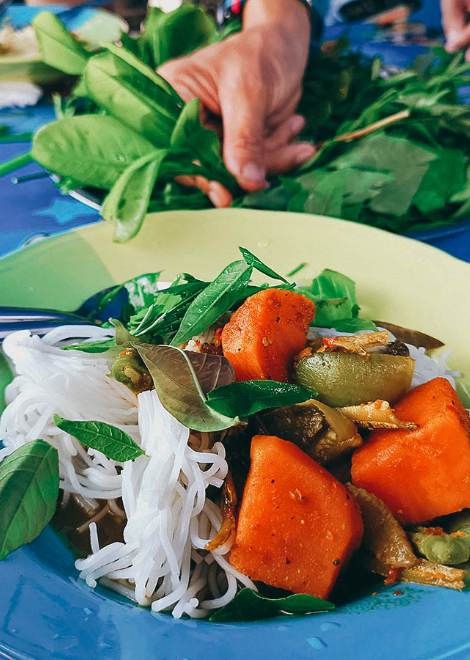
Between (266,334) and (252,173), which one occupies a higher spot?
(266,334)

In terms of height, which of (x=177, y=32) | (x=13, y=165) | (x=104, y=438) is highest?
(x=177, y=32)

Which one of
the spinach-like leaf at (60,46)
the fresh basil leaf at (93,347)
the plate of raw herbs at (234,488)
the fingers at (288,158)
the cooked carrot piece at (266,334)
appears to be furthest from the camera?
the spinach-like leaf at (60,46)

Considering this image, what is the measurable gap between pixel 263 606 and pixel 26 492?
1.06 feet

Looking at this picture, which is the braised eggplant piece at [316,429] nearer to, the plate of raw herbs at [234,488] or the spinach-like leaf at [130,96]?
the plate of raw herbs at [234,488]

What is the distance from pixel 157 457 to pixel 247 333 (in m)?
0.21

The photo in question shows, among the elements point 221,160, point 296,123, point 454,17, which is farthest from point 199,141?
point 454,17

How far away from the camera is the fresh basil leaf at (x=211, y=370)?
96 cm

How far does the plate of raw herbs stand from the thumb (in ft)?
2.10

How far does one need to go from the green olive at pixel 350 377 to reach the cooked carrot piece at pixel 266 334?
47mm

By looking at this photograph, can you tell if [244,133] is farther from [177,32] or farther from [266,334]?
[266,334]

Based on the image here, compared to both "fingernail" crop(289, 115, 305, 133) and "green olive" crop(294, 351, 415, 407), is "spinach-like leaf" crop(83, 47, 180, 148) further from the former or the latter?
"green olive" crop(294, 351, 415, 407)

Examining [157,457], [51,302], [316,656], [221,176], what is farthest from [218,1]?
[316,656]

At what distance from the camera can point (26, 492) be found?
0.92 metres

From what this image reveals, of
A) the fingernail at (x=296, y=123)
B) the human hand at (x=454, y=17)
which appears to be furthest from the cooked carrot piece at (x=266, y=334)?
the human hand at (x=454, y=17)
